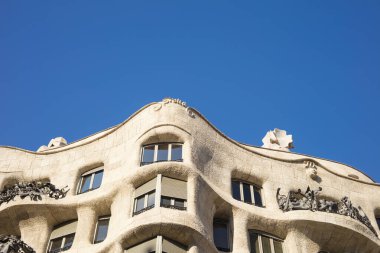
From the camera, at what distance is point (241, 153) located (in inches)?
1115

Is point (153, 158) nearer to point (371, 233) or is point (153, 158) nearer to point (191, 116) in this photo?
point (191, 116)

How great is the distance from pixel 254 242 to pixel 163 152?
4.71 m

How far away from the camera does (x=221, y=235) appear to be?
2488 centimetres

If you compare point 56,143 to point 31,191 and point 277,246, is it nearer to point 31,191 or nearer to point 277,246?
point 31,191

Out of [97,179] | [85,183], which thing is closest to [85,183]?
[85,183]

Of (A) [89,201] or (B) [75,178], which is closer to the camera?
(A) [89,201]

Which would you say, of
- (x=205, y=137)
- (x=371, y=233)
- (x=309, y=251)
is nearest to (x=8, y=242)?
(x=205, y=137)

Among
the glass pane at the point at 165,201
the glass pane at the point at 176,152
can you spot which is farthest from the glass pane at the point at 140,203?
the glass pane at the point at 176,152

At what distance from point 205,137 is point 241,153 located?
A: 1.78 m

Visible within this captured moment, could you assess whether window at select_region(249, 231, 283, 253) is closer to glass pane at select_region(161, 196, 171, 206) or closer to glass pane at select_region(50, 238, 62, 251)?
glass pane at select_region(161, 196, 171, 206)

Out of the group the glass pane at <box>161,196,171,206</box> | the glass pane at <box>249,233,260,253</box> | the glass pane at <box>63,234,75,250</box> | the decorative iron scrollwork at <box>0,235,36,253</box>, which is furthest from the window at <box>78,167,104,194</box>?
the glass pane at <box>249,233,260,253</box>

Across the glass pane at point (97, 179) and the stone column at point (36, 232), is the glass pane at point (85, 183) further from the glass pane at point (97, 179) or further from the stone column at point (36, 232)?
the stone column at point (36, 232)

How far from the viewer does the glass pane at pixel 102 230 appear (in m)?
24.7

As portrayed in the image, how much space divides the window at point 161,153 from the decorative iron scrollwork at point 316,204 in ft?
14.3
